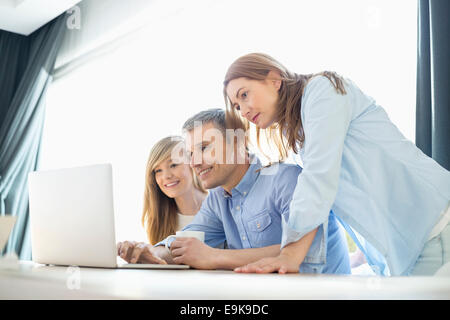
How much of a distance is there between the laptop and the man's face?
20.6 inches

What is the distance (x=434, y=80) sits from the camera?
5.62 feet

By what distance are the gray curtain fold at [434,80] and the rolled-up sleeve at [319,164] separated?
632 mm

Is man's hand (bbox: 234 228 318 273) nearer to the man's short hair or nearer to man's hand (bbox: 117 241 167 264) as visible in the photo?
man's hand (bbox: 117 241 167 264)

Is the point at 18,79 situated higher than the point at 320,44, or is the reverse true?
the point at 18,79

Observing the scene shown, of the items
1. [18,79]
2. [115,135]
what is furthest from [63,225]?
[18,79]

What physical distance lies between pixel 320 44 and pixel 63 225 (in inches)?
60.9

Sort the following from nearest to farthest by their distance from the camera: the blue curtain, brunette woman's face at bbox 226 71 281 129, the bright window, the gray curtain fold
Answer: brunette woman's face at bbox 226 71 281 129, the gray curtain fold, the bright window, the blue curtain

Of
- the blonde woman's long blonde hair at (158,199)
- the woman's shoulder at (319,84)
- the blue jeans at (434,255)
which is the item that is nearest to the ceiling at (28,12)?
the blonde woman's long blonde hair at (158,199)

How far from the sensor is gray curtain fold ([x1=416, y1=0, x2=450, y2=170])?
1.66 m

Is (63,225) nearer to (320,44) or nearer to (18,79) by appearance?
(320,44)

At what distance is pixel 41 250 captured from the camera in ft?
4.36

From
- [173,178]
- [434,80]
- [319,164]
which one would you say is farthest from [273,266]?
[173,178]

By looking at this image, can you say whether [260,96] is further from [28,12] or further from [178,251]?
[28,12]

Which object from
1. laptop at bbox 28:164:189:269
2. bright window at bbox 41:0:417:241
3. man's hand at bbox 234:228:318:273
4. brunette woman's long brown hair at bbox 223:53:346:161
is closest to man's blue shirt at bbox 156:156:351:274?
brunette woman's long brown hair at bbox 223:53:346:161
